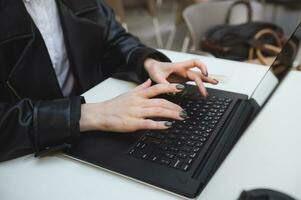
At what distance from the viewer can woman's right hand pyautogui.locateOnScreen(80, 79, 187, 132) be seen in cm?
70

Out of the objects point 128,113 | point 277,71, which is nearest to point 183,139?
point 128,113

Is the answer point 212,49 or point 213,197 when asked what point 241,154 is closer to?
point 213,197

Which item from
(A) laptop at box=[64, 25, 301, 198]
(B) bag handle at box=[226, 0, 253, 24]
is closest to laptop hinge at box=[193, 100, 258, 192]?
(A) laptop at box=[64, 25, 301, 198]

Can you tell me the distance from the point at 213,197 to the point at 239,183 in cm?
5

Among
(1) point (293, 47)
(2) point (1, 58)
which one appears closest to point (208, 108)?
(1) point (293, 47)

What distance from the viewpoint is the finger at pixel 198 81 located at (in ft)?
2.74

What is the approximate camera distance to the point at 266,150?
0.67 m

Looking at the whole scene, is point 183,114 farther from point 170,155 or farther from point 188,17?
point 188,17

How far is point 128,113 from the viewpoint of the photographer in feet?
2.32

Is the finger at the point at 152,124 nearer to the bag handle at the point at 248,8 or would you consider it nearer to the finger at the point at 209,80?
the finger at the point at 209,80

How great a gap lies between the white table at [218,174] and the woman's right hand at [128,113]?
9cm

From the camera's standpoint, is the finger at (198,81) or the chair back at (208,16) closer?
→ the finger at (198,81)

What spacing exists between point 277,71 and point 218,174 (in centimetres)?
36

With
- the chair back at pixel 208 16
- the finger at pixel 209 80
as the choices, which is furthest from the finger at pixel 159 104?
the chair back at pixel 208 16
